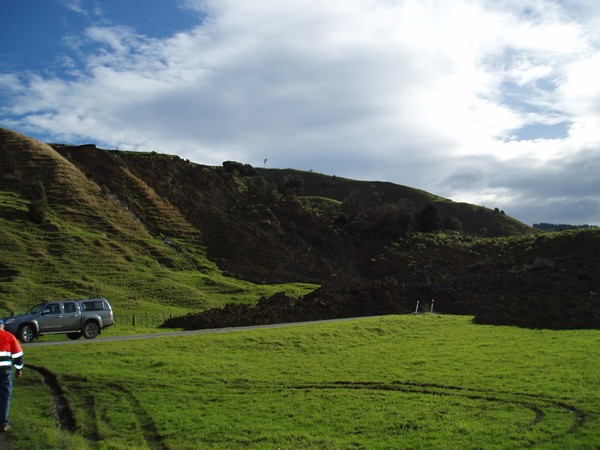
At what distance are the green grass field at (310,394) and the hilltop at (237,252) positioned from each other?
41.1 ft

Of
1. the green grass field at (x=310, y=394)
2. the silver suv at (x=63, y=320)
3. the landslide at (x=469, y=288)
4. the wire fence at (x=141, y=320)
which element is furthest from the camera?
the wire fence at (x=141, y=320)

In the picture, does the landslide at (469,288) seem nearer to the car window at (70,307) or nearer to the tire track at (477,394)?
the car window at (70,307)

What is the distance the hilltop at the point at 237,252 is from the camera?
48344mm

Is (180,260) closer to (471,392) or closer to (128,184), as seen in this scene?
(128,184)

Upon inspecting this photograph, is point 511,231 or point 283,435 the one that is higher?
point 511,231

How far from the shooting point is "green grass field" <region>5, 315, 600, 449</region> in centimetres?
1360

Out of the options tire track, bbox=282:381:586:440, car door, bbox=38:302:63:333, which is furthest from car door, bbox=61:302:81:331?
tire track, bbox=282:381:586:440

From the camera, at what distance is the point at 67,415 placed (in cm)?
1552

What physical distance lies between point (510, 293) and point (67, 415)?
4833 cm

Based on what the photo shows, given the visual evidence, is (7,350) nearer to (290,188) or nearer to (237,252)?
(237,252)

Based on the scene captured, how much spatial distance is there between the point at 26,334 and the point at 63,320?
2.08 metres

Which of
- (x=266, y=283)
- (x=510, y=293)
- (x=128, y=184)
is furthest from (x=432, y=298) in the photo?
(x=128, y=184)

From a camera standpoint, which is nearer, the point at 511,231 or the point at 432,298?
the point at 432,298

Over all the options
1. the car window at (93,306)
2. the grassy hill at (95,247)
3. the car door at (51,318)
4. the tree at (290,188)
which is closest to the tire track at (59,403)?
the car door at (51,318)
